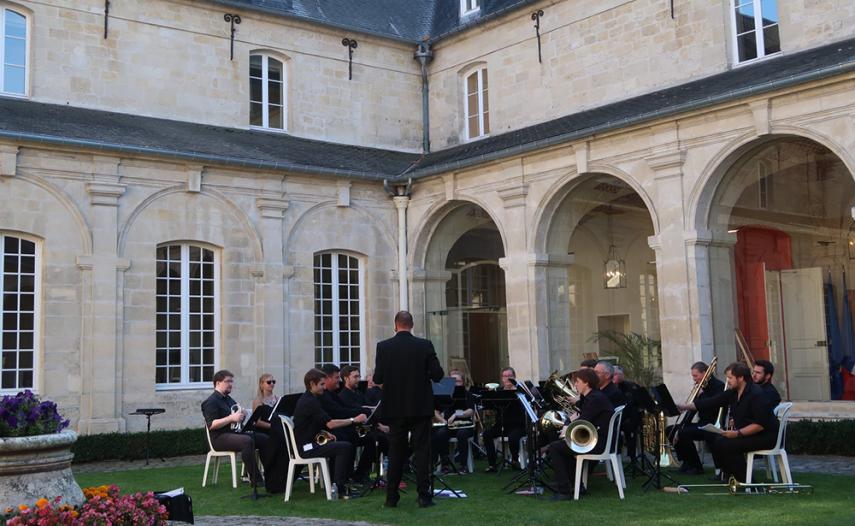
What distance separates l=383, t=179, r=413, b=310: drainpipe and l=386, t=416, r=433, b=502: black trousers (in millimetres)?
8932

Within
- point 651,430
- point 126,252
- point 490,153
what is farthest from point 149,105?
point 651,430

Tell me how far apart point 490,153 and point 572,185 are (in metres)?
1.53

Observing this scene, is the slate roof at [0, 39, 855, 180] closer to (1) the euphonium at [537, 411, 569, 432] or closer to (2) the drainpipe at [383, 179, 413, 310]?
(2) the drainpipe at [383, 179, 413, 310]

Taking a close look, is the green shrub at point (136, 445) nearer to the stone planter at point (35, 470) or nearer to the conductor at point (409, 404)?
the conductor at point (409, 404)

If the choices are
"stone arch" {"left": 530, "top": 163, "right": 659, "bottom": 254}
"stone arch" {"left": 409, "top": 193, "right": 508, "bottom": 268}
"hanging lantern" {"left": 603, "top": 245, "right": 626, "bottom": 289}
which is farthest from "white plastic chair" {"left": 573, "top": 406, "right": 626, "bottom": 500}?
"hanging lantern" {"left": 603, "top": 245, "right": 626, "bottom": 289}

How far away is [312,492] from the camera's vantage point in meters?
9.41

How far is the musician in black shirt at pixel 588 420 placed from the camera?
8.48 m

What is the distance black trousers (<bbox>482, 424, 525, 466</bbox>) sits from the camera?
1067 cm

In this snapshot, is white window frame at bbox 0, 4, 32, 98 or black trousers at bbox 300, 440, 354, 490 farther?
white window frame at bbox 0, 4, 32, 98

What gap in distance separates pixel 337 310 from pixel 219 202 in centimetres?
289

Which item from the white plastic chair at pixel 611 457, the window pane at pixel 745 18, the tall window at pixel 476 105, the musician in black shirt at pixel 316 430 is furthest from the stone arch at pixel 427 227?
the white plastic chair at pixel 611 457

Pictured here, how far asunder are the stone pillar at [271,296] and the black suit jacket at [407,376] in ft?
24.7

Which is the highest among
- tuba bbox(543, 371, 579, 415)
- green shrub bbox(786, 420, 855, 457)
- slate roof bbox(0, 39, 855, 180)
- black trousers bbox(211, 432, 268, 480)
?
slate roof bbox(0, 39, 855, 180)

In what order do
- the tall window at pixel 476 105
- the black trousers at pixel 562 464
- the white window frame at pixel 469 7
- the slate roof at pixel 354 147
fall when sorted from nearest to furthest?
the black trousers at pixel 562 464 < the slate roof at pixel 354 147 < the tall window at pixel 476 105 < the white window frame at pixel 469 7
